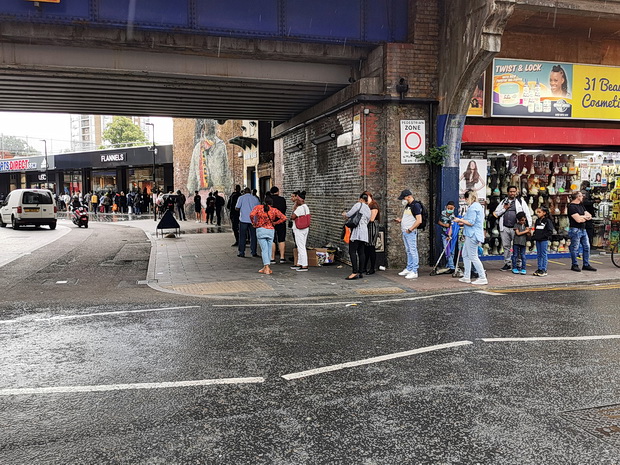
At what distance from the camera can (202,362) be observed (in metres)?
5.48

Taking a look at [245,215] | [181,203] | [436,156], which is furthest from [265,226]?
[181,203]

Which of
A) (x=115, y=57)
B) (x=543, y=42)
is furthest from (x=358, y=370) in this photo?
(x=543, y=42)

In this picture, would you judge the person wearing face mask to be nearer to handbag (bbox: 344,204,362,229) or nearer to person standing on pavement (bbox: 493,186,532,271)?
person standing on pavement (bbox: 493,186,532,271)

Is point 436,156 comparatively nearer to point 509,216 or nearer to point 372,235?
point 509,216

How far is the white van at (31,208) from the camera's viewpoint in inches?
1027

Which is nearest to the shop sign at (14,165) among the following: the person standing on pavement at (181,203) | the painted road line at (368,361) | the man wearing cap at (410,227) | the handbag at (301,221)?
the person standing on pavement at (181,203)

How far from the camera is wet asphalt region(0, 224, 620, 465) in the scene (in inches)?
140

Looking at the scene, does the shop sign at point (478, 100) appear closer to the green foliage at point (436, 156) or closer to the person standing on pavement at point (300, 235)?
the green foliage at point (436, 156)

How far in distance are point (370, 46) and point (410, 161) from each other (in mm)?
2888

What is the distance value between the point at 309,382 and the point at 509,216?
27.4 feet

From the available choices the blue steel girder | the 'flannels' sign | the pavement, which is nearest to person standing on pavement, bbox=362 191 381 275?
the pavement

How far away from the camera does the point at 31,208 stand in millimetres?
26266

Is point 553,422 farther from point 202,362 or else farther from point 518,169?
point 518,169

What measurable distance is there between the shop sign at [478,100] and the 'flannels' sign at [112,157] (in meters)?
39.0
